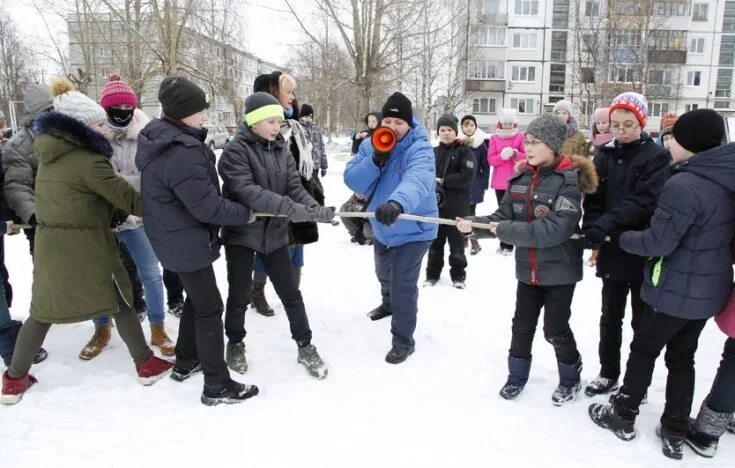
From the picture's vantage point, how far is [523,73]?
4188 cm

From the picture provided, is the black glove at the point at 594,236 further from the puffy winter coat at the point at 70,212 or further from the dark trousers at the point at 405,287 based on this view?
the puffy winter coat at the point at 70,212

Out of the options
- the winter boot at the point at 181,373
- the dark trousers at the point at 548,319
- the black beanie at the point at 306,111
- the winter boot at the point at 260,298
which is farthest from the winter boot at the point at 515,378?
the black beanie at the point at 306,111

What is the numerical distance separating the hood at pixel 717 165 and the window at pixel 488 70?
136 ft

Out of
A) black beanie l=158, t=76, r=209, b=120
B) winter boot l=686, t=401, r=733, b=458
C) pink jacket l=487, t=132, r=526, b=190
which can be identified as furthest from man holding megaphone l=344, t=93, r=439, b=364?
pink jacket l=487, t=132, r=526, b=190

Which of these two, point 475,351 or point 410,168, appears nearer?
point 410,168

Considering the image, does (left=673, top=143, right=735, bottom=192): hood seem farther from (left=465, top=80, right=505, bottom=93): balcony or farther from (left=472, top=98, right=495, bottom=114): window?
(left=472, top=98, right=495, bottom=114): window

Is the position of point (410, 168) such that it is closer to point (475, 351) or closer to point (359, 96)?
point (475, 351)

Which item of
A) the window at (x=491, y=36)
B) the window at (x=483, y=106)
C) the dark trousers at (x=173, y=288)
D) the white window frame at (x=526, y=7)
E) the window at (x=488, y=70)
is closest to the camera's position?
the dark trousers at (x=173, y=288)

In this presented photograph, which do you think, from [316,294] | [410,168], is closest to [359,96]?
[316,294]

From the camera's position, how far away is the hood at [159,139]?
2801mm

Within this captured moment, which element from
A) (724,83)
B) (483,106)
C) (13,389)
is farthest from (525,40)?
(13,389)

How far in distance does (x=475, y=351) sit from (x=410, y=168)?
149 centimetres

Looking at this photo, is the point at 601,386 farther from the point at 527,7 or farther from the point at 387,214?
the point at 527,7

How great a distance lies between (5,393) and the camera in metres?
3.10
